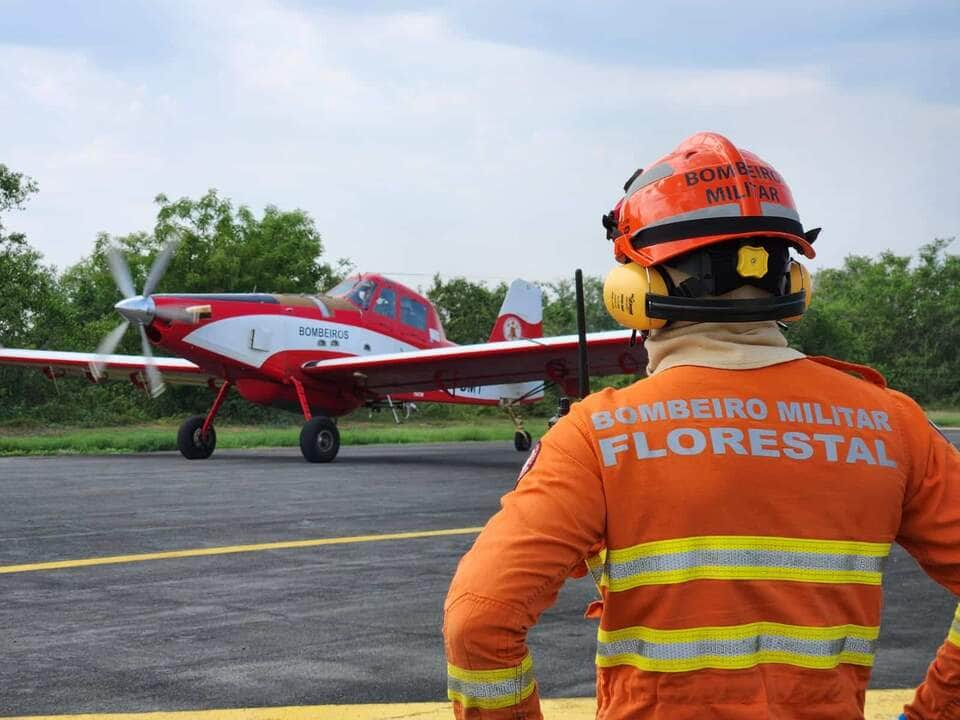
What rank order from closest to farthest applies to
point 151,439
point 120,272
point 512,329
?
point 120,272, point 151,439, point 512,329

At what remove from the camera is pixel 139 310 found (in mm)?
20547

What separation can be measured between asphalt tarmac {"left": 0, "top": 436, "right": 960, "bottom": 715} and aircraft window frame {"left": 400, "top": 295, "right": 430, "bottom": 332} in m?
10.1

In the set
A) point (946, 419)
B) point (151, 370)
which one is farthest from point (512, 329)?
point (946, 419)

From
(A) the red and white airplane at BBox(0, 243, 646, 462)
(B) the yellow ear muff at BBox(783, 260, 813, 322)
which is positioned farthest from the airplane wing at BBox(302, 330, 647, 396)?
(B) the yellow ear muff at BBox(783, 260, 813, 322)

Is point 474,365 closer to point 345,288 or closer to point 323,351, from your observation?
point 323,351

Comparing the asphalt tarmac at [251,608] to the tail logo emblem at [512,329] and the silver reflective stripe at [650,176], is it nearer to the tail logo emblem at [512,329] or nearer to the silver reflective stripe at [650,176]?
the silver reflective stripe at [650,176]

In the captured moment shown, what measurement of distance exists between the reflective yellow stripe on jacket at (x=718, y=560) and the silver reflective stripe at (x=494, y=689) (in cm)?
Result: 24

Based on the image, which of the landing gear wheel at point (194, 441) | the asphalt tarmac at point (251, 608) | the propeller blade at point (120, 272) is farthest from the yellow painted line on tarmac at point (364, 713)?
the landing gear wheel at point (194, 441)

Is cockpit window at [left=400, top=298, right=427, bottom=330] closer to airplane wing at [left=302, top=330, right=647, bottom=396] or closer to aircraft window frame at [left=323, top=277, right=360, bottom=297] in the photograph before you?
aircraft window frame at [left=323, top=277, right=360, bottom=297]

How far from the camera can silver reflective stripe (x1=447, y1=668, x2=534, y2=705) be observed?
1.83 meters

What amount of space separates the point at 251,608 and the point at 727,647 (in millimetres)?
5597

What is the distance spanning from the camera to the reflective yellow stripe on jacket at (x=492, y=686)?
182cm

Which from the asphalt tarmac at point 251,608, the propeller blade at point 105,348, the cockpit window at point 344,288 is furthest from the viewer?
the cockpit window at point 344,288

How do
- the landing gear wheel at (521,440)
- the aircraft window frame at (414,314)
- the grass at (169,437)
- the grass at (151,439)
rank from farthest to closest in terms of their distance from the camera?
the landing gear wheel at (521,440) < the grass at (169,437) < the grass at (151,439) < the aircraft window frame at (414,314)
